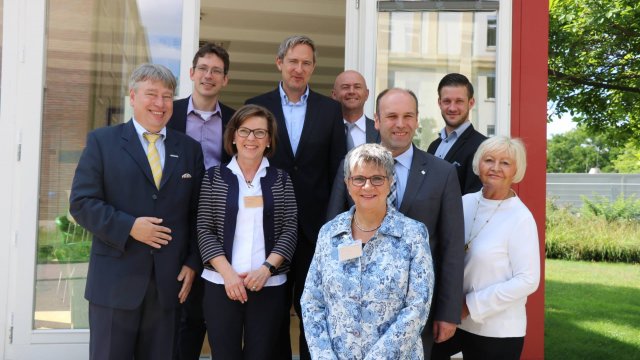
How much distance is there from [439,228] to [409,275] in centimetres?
42

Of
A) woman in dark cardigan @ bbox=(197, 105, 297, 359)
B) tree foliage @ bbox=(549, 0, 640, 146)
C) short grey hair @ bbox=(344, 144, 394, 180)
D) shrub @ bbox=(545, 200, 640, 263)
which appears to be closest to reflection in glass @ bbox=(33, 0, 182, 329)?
woman in dark cardigan @ bbox=(197, 105, 297, 359)

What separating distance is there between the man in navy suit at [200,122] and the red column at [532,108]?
191 centimetres

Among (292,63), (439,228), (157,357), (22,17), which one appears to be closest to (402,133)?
(439,228)

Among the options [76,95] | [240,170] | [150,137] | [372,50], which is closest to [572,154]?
[372,50]

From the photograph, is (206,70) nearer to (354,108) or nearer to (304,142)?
(304,142)

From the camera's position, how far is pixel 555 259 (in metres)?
13.0

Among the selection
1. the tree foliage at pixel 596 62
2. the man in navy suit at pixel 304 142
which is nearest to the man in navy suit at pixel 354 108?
the man in navy suit at pixel 304 142

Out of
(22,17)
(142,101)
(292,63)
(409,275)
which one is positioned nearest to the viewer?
(409,275)

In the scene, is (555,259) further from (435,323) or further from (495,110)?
(435,323)

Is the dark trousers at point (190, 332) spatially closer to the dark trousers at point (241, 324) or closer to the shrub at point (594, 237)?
the dark trousers at point (241, 324)

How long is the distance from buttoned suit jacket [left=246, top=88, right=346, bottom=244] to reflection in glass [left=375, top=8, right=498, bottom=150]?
2.93 feet

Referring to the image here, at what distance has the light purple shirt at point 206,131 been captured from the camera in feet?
10.5

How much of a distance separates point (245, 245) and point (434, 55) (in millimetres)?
2023

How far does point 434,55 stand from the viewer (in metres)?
3.93
